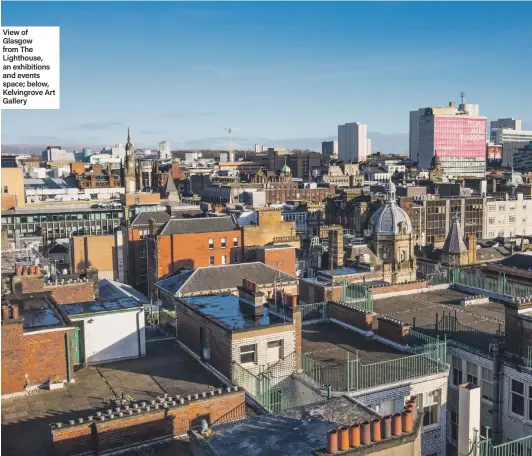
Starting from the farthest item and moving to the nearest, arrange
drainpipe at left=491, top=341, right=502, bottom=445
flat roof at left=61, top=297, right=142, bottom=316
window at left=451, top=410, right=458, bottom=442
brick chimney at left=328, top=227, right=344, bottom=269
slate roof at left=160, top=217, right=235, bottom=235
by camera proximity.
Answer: slate roof at left=160, top=217, right=235, bottom=235
brick chimney at left=328, top=227, right=344, bottom=269
flat roof at left=61, top=297, right=142, bottom=316
window at left=451, top=410, right=458, bottom=442
drainpipe at left=491, top=341, right=502, bottom=445

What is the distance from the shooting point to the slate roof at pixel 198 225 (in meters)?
68.7

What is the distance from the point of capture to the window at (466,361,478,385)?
95.9ft

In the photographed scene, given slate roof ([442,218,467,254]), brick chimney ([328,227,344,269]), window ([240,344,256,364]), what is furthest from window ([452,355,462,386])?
slate roof ([442,218,467,254])

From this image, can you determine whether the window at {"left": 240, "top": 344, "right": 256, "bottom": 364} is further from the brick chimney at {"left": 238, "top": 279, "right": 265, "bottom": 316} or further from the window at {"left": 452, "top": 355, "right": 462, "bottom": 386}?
the window at {"left": 452, "top": 355, "right": 462, "bottom": 386}

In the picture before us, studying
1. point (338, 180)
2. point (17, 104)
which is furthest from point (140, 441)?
point (338, 180)

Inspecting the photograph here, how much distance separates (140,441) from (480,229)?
309 feet

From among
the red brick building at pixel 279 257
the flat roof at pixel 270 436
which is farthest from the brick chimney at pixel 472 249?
the flat roof at pixel 270 436

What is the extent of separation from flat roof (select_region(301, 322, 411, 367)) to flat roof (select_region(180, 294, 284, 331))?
312 cm

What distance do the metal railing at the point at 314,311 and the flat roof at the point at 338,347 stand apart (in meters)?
1.60

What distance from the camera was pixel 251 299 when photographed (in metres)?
29.1

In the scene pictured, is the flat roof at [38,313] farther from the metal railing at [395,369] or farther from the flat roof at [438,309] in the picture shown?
the flat roof at [438,309]

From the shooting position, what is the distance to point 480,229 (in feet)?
345

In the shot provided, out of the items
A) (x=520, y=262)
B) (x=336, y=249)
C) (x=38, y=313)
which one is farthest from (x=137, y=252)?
(x=38, y=313)

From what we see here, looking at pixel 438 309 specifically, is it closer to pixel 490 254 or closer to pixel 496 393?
pixel 496 393
